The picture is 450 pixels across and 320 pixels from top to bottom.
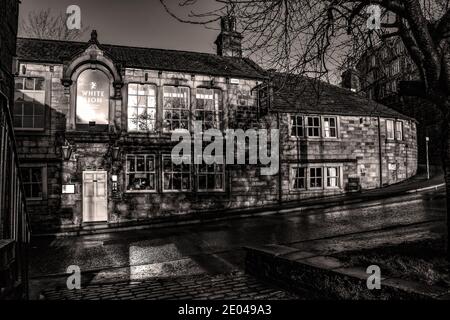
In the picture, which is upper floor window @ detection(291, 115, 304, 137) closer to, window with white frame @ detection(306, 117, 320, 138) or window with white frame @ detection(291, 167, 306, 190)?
window with white frame @ detection(306, 117, 320, 138)

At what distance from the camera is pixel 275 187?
1798cm

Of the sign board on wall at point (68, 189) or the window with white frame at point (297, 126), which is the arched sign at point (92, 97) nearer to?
the sign board on wall at point (68, 189)

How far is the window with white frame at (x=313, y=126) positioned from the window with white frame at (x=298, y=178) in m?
2.13

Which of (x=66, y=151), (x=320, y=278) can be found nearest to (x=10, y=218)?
(x=320, y=278)

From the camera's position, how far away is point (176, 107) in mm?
16625

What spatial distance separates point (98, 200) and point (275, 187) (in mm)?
8632

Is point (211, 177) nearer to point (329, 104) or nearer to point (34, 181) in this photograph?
point (34, 181)

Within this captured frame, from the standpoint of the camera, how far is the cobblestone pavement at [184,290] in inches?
192

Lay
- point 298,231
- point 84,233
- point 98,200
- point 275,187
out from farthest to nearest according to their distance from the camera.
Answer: point 275,187, point 98,200, point 84,233, point 298,231

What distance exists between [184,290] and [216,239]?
17.2 ft

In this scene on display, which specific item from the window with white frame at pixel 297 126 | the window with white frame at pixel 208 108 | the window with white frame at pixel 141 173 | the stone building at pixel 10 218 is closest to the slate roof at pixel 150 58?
the window with white frame at pixel 208 108

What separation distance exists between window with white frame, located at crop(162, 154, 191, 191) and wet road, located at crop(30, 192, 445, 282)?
3056 mm
